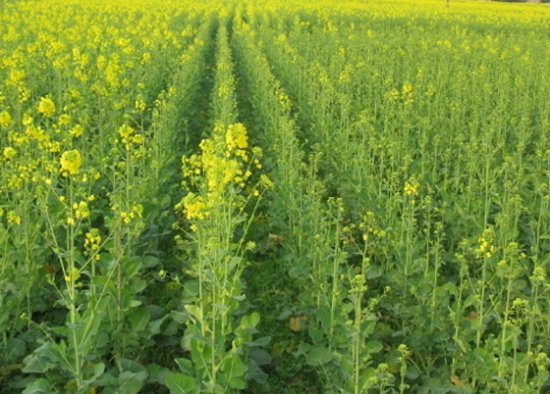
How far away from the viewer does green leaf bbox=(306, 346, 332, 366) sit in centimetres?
407

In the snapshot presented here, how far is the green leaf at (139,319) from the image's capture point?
428 cm

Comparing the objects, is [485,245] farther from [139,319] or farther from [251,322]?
[139,319]

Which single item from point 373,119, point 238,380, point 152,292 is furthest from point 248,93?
point 238,380

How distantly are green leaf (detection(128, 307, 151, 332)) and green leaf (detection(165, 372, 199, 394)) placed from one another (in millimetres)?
753

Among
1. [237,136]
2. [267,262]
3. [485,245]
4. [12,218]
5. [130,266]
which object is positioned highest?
[237,136]

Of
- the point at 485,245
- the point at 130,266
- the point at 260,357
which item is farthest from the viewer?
the point at 130,266

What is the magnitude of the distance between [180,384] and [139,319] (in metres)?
0.84

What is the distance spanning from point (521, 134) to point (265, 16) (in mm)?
18811

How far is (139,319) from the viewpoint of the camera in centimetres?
432

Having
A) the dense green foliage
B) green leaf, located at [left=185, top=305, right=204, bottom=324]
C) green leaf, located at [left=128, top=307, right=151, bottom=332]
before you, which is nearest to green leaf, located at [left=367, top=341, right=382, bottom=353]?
the dense green foliage

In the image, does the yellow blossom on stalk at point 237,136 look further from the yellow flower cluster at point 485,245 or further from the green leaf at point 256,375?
the yellow flower cluster at point 485,245

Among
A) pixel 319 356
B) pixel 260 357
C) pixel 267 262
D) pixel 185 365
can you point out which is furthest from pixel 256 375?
pixel 267 262

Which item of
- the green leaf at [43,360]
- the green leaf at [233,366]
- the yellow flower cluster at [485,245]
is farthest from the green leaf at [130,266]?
the yellow flower cluster at [485,245]

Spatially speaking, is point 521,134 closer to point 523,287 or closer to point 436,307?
point 523,287
